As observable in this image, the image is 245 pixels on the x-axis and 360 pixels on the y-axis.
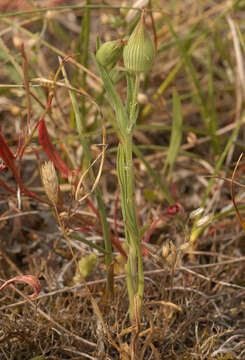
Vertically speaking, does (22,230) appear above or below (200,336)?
above

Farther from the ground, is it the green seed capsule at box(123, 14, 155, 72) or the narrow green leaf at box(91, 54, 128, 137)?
the green seed capsule at box(123, 14, 155, 72)

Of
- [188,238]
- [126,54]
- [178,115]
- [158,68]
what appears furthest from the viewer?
[158,68]

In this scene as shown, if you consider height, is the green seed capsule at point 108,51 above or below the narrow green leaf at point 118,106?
above

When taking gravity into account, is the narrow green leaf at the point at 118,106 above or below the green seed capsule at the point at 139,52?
below

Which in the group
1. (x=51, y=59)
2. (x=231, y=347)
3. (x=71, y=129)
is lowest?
(x=231, y=347)

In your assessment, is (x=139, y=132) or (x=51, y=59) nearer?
(x=139, y=132)

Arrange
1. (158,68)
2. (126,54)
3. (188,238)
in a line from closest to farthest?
(126,54), (188,238), (158,68)

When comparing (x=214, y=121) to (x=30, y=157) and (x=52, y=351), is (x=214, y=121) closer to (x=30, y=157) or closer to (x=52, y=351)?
(x=30, y=157)

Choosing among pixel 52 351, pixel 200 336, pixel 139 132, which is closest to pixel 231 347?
pixel 200 336
